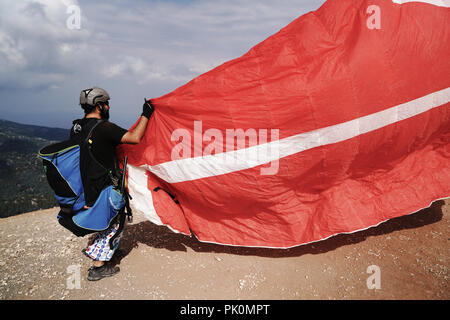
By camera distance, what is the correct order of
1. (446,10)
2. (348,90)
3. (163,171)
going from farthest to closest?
→ (163,171), (446,10), (348,90)

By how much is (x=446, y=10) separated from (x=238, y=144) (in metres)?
3.18

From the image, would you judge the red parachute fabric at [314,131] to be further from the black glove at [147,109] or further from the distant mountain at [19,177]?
the distant mountain at [19,177]

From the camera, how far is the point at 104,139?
121 inches

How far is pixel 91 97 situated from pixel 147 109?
0.68 metres

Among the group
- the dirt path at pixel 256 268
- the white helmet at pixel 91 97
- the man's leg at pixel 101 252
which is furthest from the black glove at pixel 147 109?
the dirt path at pixel 256 268

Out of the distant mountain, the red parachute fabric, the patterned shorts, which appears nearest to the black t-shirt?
the red parachute fabric

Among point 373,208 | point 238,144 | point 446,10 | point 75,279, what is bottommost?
point 75,279

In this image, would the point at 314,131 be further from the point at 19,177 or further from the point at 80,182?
the point at 19,177

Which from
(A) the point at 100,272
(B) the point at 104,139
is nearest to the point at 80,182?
(B) the point at 104,139

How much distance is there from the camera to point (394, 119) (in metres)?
3.22

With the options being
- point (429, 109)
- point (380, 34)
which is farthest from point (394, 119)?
point (380, 34)

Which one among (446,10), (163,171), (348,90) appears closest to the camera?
(348,90)

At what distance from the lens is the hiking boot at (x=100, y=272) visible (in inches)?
137

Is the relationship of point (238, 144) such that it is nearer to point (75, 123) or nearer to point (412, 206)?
point (75, 123)
